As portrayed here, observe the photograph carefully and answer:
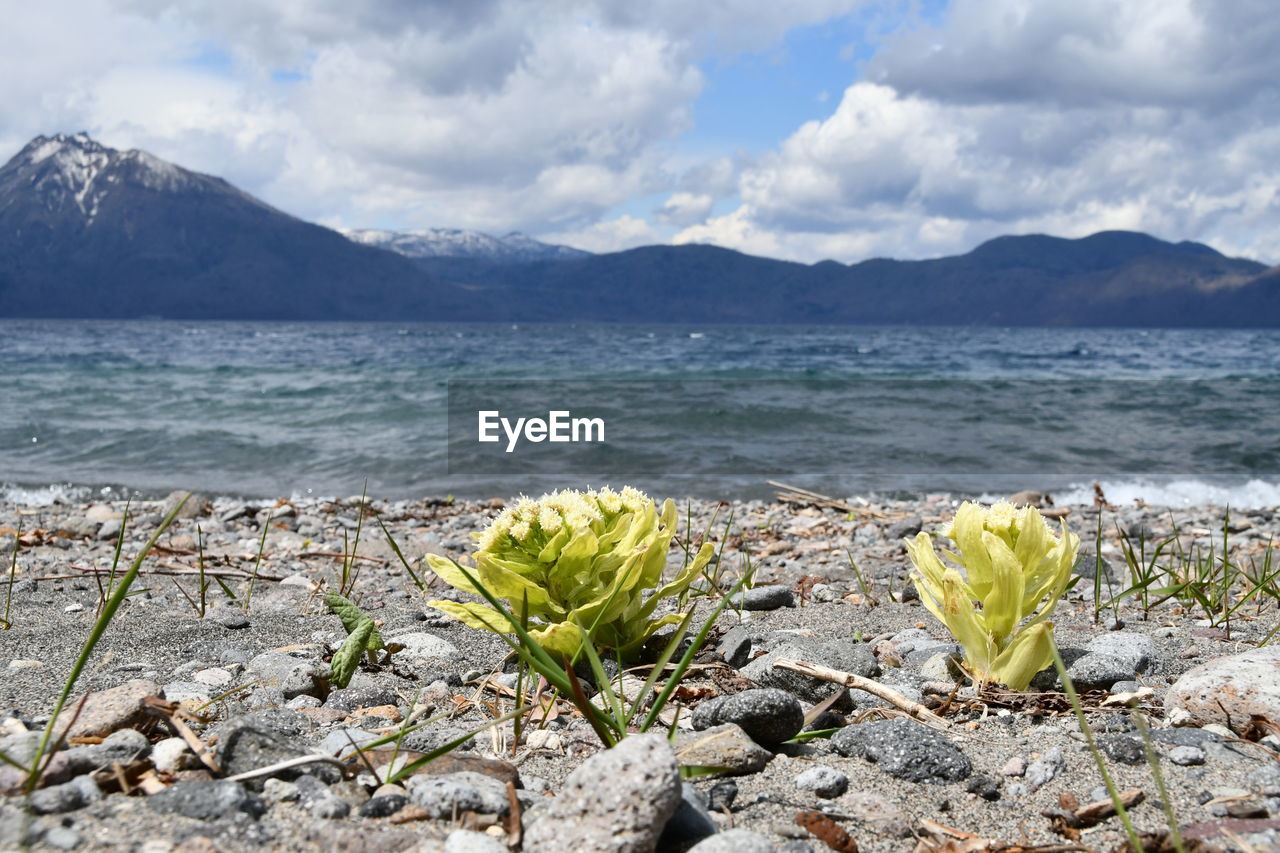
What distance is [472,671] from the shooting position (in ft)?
8.32

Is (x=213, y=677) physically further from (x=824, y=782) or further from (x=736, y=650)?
(x=824, y=782)

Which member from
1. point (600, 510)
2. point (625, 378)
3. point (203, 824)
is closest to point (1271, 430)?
point (625, 378)

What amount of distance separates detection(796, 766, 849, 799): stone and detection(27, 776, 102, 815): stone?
128 centimetres

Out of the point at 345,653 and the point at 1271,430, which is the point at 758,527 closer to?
the point at 345,653

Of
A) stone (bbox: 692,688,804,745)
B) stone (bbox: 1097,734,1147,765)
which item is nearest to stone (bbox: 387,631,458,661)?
stone (bbox: 692,688,804,745)

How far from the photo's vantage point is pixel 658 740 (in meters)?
1.39

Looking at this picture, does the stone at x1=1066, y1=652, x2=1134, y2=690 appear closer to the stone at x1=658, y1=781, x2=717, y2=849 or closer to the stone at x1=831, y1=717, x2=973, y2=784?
the stone at x1=831, y1=717, x2=973, y2=784

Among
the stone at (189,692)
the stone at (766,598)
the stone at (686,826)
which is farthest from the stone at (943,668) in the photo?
the stone at (189,692)

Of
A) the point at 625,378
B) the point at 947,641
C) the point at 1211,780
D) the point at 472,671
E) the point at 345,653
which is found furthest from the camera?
the point at 625,378

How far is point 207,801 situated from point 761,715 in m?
1.08

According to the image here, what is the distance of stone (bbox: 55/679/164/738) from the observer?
1.72 metres

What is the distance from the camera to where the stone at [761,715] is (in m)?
1.86

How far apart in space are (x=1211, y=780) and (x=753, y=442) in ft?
36.9

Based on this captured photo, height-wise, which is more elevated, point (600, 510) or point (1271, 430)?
point (600, 510)
